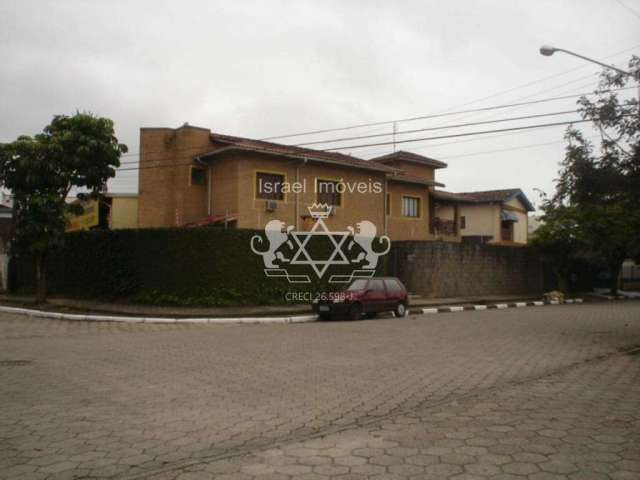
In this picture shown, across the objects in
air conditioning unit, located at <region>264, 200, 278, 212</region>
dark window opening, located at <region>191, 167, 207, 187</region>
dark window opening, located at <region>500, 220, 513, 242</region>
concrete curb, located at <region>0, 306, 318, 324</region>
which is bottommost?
concrete curb, located at <region>0, 306, 318, 324</region>

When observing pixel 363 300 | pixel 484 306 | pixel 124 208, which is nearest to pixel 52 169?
pixel 124 208

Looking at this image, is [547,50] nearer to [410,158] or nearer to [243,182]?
[243,182]

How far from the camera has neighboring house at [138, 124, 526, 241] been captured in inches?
992

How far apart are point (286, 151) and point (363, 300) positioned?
9.89m

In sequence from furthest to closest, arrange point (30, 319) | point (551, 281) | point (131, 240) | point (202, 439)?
point (551, 281) → point (131, 240) → point (30, 319) → point (202, 439)

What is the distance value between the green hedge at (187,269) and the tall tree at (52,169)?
2.33 m

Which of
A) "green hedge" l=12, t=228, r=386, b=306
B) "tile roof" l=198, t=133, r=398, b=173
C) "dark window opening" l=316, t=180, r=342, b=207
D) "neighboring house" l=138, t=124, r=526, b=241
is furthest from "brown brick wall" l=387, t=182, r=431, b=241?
"green hedge" l=12, t=228, r=386, b=306

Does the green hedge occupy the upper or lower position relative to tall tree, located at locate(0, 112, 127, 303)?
lower

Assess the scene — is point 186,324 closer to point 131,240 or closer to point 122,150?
point 131,240

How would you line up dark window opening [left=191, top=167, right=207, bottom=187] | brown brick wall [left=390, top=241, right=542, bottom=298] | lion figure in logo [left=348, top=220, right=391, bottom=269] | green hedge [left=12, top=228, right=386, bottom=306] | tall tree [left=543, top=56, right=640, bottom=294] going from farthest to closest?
brown brick wall [left=390, top=241, right=542, bottom=298] < dark window opening [left=191, top=167, right=207, bottom=187] < lion figure in logo [left=348, top=220, right=391, bottom=269] < green hedge [left=12, top=228, right=386, bottom=306] < tall tree [left=543, top=56, right=640, bottom=294]

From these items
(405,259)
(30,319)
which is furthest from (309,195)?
(30,319)

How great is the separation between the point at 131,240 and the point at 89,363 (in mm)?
12378

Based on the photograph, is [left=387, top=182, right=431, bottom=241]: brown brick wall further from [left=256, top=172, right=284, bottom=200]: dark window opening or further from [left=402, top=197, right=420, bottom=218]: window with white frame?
[left=256, top=172, right=284, bottom=200]: dark window opening

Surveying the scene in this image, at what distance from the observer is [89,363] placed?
1007 centimetres
